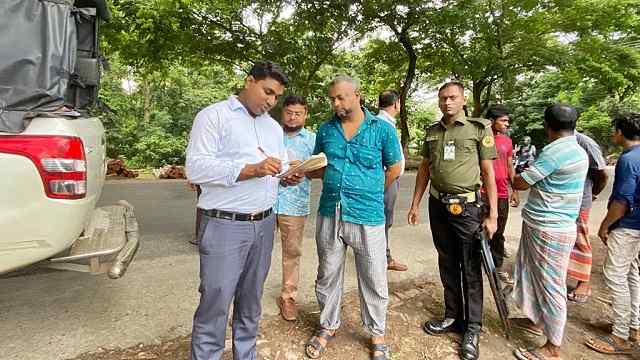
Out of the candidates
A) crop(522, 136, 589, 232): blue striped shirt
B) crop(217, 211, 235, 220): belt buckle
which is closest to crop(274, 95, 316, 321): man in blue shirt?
crop(217, 211, 235, 220): belt buckle

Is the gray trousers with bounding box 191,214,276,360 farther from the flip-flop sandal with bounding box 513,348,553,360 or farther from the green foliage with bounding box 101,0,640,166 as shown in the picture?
the green foliage with bounding box 101,0,640,166

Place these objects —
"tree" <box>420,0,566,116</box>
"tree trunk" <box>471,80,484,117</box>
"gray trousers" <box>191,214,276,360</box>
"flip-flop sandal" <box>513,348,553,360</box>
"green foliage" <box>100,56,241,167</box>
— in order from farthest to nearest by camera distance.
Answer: "green foliage" <box>100,56,241,167</box>, "tree trunk" <box>471,80,484,117</box>, "tree" <box>420,0,566,116</box>, "flip-flop sandal" <box>513,348,553,360</box>, "gray trousers" <box>191,214,276,360</box>

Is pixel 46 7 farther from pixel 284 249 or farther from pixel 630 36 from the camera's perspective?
pixel 630 36

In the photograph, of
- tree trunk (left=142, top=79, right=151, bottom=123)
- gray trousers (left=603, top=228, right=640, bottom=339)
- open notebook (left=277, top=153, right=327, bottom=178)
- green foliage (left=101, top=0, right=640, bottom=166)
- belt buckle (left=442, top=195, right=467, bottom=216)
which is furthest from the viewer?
tree trunk (left=142, top=79, right=151, bottom=123)

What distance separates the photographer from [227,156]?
2.00 meters

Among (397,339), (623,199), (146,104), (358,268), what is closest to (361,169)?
(358,268)

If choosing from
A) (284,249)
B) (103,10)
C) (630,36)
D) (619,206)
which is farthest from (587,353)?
(630,36)

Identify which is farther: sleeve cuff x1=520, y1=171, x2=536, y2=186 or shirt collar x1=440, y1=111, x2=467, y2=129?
shirt collar x1=440, y1=111, x2=467, y2=129

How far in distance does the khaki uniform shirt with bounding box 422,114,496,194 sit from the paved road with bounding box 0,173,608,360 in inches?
59.2

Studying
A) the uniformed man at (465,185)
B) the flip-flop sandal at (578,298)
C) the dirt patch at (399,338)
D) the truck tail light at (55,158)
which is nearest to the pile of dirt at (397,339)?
the dirt patch at (399,338)

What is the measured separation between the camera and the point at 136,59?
10133 mm

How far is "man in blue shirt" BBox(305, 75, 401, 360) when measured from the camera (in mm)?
2430

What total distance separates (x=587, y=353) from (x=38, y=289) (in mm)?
4440

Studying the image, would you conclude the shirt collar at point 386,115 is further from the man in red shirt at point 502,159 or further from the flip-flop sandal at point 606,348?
the flip-flop sandal at point 606,348
